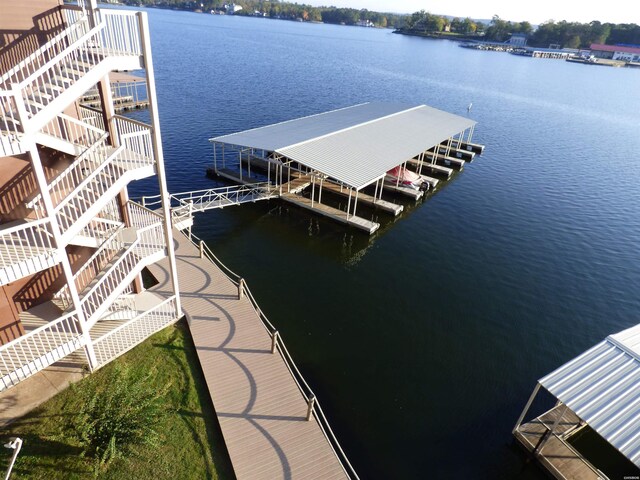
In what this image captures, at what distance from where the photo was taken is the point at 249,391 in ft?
50.7

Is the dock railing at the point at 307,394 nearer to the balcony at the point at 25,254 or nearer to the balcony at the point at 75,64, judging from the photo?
the balcony at the point at 25,254

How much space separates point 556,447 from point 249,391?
42.6ft

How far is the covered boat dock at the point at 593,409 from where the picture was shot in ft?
42.4

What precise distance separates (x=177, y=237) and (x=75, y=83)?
14841 mm

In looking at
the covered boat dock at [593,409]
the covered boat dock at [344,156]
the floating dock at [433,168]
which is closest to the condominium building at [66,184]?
the covered boat dock at [593,409]

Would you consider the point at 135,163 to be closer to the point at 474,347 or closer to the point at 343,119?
the point at 474,347

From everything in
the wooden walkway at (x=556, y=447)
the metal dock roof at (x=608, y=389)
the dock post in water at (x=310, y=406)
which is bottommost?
the wooden walkway at (x=556, y=447)

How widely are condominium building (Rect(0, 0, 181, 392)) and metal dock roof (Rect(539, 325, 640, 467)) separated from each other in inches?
659

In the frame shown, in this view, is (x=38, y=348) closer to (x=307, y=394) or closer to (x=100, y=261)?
(x=100, y=261)

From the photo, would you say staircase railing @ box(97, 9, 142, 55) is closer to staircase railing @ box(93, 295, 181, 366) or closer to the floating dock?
staircase railing @ box(93, 295, 181, 366)

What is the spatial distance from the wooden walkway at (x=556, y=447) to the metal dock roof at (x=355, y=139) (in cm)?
1985

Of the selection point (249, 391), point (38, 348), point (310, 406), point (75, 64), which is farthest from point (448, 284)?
point (75, 64)

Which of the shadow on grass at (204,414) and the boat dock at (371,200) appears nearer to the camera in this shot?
the shadow on grass at (204,414)

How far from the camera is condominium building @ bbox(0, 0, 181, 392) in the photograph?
11359mm
